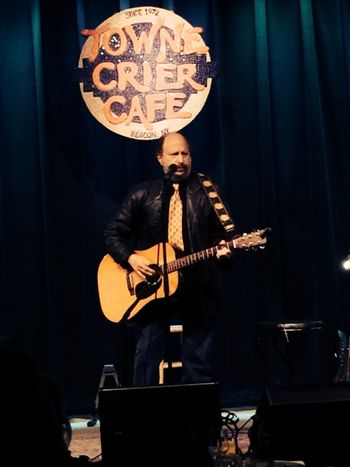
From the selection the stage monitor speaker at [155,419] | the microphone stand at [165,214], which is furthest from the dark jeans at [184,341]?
the stage monitor speaker at [155,419]

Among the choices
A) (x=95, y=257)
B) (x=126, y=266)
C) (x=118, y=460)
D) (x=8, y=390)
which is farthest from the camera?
(x=95, y=257)

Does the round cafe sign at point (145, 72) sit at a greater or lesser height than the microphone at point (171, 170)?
greater

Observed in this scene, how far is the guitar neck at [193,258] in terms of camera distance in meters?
4.04

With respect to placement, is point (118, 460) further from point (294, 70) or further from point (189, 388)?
point (294, 70)

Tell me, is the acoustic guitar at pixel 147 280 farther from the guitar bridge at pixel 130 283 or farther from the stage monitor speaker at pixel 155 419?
the stage monitor speaker at pixel 155 419

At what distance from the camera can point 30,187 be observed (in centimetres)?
500

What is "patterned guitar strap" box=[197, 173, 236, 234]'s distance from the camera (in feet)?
13.4

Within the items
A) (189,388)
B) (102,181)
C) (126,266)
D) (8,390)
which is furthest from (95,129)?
(8,390)

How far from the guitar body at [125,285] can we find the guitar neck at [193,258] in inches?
1.2

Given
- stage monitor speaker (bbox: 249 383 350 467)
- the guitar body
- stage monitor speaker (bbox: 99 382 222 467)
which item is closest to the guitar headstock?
the guitar body

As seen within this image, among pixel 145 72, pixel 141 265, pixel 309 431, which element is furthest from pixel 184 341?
pixel 309 431

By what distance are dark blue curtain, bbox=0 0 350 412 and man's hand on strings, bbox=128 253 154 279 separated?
0.82m

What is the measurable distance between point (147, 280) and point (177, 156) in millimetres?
720

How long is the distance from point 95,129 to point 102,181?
0.35 metres
